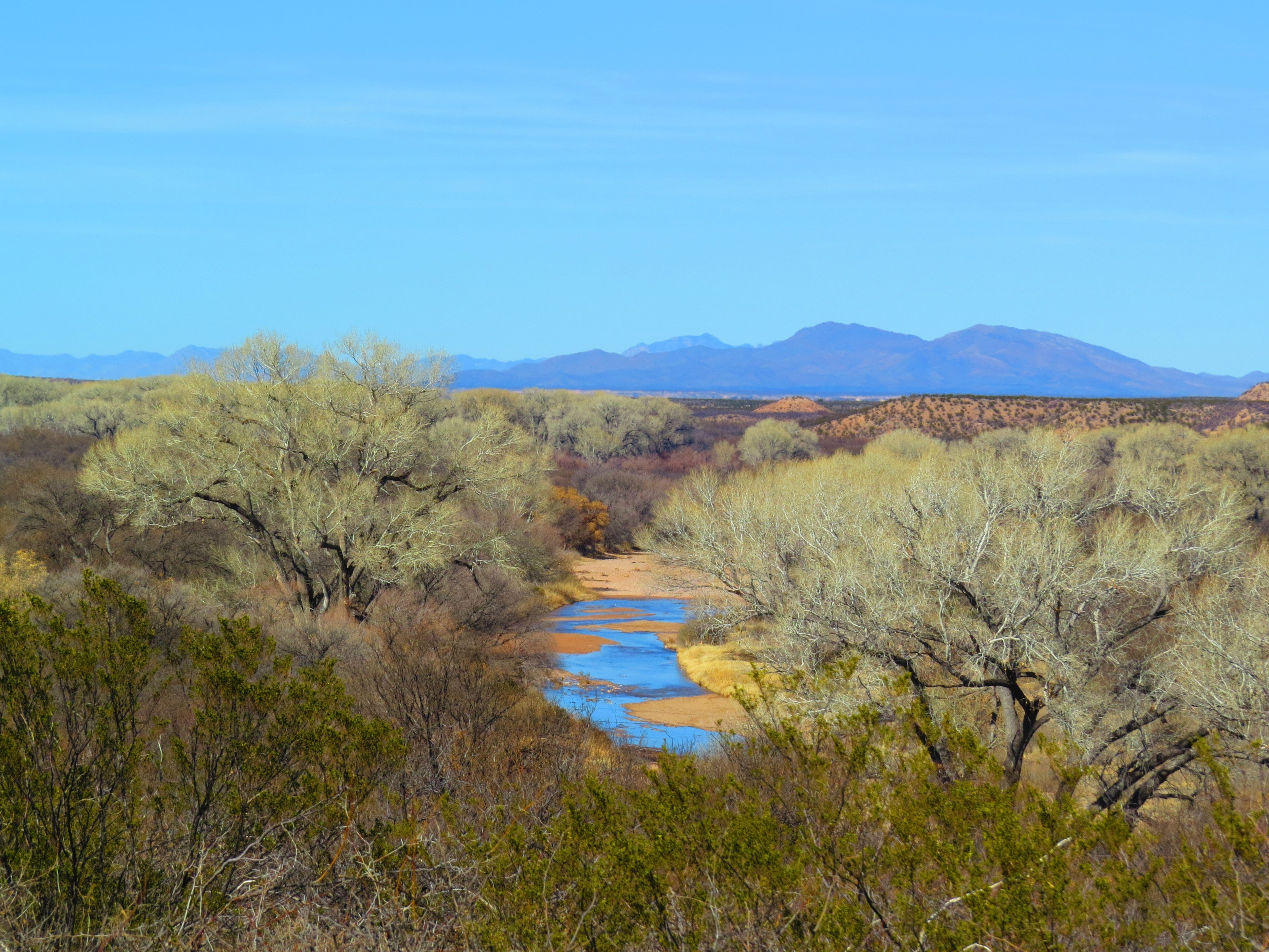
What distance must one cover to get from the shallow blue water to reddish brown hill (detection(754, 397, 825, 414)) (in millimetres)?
118974

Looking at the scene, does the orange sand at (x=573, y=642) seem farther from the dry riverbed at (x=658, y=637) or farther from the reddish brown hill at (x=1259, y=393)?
the reddish brown hill at (x=1259, y=393)

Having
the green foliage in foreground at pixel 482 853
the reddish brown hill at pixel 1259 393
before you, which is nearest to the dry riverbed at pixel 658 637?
the green foliage in foreground at pixel 482 853

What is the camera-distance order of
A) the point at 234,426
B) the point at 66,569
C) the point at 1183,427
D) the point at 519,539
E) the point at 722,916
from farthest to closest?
1. the point at 1183,427
2. the point at 519,539
3. the point at 234,426
4. the point at 66,569
5. the point at 722,916

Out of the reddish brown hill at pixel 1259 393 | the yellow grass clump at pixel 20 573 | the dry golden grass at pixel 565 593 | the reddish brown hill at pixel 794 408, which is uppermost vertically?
the reddish brown hill at pixel 1259 393

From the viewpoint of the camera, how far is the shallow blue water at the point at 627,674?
27.6 m

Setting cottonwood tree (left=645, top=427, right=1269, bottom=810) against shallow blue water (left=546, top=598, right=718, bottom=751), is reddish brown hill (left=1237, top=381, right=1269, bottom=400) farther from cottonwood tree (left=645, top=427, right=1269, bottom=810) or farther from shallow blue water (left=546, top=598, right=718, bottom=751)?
cottonwood tree (left=645, top=427, right=1269, bottom=810)

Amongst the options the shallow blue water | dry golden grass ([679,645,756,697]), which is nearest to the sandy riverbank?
dry golden grass ([679,645,756,697])

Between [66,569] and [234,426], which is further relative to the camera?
[234,426]

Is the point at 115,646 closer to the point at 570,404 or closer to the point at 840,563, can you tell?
the point at 840,563

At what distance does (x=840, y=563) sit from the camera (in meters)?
23.8

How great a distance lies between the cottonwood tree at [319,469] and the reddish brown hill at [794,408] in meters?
133

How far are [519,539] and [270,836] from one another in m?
40.7

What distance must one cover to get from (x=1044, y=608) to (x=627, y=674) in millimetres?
18633

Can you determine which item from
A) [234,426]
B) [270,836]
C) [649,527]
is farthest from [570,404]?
[270,836]
